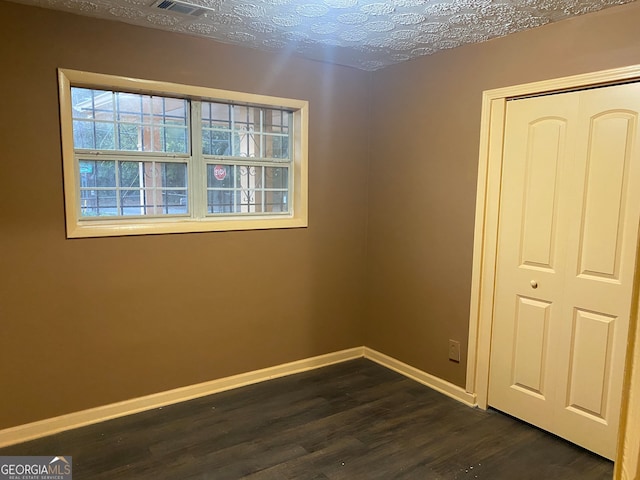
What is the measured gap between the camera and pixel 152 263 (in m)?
2.92

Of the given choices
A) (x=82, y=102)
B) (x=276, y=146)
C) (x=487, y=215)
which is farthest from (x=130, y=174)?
(x=487, y=215)

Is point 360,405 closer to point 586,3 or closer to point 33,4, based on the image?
point 586,3

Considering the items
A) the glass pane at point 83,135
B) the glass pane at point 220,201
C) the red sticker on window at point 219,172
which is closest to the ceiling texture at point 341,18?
the glass pane at point 83,135

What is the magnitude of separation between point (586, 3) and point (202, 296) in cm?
278

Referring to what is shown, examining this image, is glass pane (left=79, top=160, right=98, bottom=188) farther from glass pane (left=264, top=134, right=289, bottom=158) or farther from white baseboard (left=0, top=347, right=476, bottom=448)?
white baseboard (left=0, top=347, right=476, bottom=448)

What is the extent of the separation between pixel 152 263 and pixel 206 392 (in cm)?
100

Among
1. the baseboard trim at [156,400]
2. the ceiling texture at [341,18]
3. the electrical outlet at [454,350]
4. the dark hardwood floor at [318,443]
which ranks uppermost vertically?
the ceiling texture at [341,18]

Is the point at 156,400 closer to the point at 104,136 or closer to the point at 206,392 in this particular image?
the point at 206,392

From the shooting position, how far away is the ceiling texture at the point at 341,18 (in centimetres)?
230

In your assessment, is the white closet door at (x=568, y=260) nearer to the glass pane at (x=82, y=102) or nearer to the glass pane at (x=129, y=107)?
the glass pane at (x=129, y=107)

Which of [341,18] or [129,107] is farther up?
[341,18]

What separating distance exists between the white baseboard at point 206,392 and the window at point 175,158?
1097 mm

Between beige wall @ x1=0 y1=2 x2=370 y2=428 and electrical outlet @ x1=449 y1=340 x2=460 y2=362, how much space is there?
94cm

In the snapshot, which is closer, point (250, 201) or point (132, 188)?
point (132, 188)
